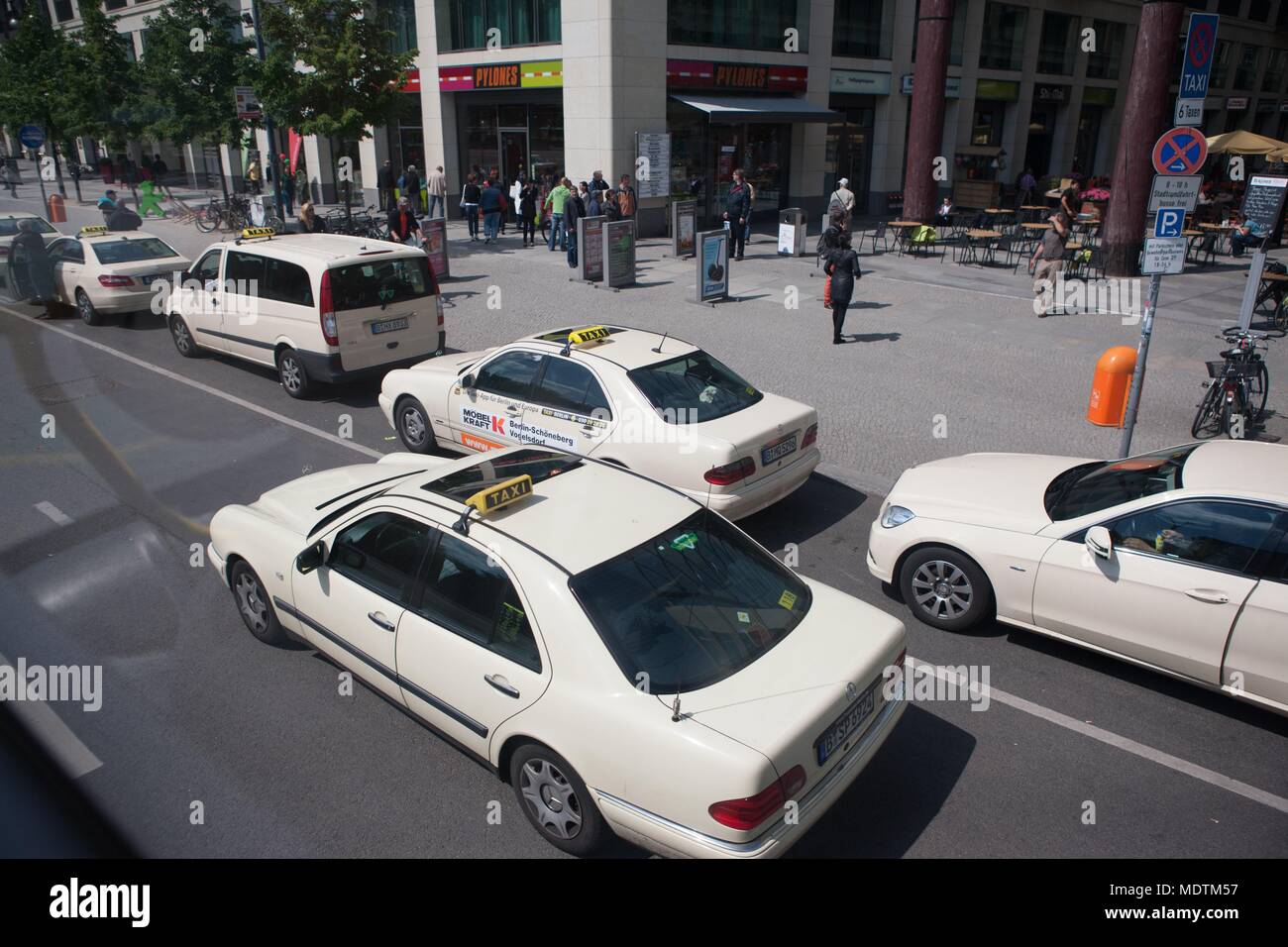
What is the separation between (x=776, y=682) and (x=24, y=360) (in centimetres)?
1377

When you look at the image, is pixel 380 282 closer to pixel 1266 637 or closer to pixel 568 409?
pixel 568 409

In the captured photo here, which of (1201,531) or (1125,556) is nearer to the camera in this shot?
(1201,531)

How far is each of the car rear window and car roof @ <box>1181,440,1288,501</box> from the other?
8859mm

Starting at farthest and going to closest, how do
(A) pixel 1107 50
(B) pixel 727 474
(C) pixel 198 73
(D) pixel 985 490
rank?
(A) pixel 1107 50 → (C) pixel 198 73 → (B) pixel 727 474 → (D) pixel 985 490

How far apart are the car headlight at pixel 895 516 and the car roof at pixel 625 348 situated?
2.46m

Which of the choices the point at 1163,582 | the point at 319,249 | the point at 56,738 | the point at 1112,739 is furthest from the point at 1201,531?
the point at 319,249

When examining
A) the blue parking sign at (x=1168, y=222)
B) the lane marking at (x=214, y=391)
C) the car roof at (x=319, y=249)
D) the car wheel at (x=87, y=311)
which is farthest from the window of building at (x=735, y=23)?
the blue parking sign at (x=1168, y=222)

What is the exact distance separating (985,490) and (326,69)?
17914 millimetres

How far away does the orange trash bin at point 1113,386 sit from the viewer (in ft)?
33.0

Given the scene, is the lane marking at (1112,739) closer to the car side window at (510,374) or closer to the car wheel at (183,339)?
the car side window at (510,374)

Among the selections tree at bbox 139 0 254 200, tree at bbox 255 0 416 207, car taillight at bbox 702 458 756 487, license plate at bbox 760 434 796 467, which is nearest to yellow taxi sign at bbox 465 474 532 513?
car taillight at bbox 702 458 756 487

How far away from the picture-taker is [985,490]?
6363 millimetres

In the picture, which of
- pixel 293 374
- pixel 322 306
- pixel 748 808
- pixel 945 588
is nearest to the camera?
pixel 748 808

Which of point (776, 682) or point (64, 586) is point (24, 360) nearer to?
point (64, 586)
